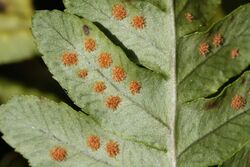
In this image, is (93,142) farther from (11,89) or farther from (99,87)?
(11,89)

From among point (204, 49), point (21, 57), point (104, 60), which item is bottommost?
point (21, 57)

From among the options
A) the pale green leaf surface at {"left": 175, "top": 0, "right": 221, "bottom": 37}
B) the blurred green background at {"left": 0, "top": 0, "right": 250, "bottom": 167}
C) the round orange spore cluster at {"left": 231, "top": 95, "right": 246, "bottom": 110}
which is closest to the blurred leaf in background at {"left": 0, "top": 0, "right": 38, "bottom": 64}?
the blurred green background at {"left": 0, "top": 0, "right": 250, "bottom": 167}

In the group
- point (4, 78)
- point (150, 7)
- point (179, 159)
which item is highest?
point (150, 7)

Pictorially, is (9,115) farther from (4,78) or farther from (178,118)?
(4,78)

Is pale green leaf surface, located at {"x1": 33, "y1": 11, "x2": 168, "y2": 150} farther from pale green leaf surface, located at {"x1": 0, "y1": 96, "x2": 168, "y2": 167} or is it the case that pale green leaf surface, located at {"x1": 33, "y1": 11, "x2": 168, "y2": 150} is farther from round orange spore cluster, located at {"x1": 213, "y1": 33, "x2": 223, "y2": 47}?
round orange spore cluster, located at {"x1": 213, "y1": 33, "x2": 223, "y2": 47}

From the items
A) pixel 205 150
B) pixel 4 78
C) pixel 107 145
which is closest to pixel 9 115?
pixel 107 145

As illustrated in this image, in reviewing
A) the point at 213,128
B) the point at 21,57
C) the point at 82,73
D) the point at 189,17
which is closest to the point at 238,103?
the point at 213,128
